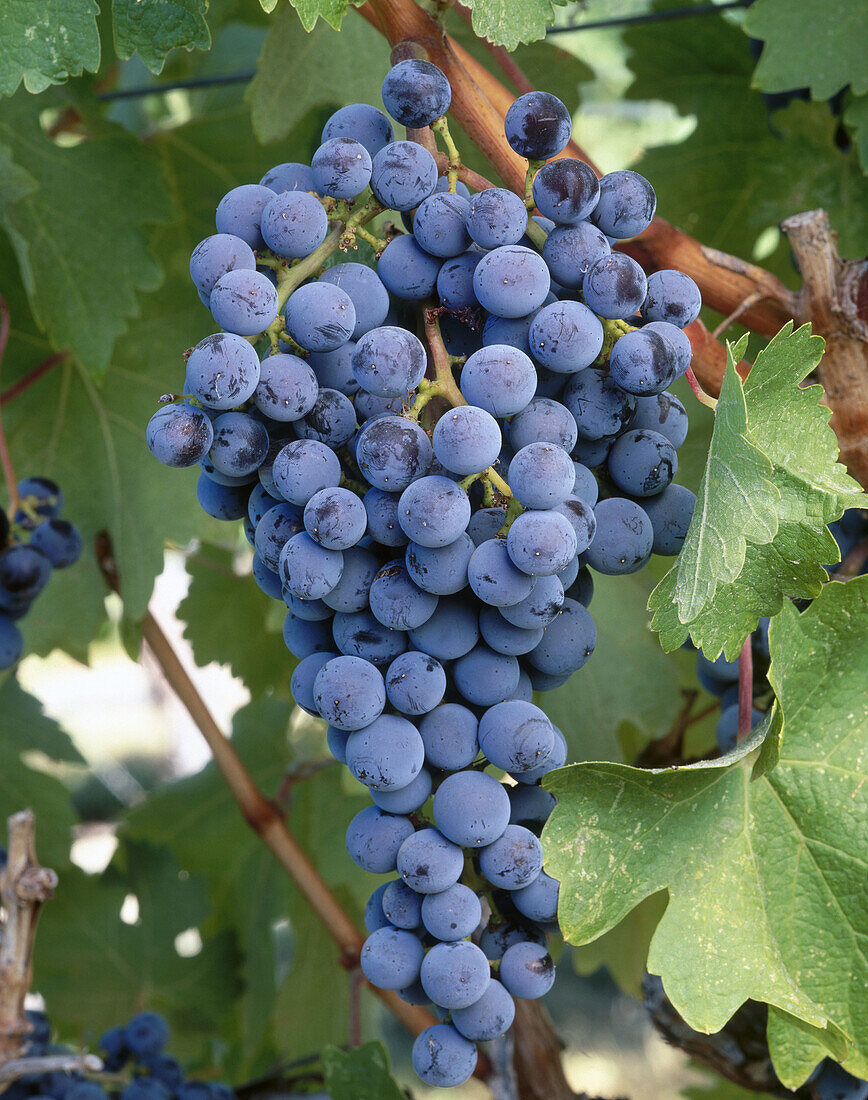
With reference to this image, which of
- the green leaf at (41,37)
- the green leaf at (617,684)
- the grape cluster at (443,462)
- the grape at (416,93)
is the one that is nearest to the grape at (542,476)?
the grape cluster at (443,462)

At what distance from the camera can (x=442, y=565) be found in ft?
1.62

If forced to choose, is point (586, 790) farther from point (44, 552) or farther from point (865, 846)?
point (44, 552)

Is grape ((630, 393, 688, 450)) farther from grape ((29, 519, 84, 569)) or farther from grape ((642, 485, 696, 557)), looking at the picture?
grape ((29, 519, 84, 569))

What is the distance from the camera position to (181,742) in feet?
12.7

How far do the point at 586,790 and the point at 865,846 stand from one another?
0.16 metres

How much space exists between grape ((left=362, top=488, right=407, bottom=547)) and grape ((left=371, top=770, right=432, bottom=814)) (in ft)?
0.42

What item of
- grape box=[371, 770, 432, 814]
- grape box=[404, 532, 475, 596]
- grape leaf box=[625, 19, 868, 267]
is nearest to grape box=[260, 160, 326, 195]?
grape box=[404, 532, 475, 596]

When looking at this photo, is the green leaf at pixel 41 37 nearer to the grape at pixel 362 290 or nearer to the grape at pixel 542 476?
the grape at pixel 362 290

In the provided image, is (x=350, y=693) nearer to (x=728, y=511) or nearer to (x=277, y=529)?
(x=277, y=529)

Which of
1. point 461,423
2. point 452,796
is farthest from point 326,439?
point 452,796

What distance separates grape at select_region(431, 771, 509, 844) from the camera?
20.5 inches

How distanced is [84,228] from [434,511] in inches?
29.0

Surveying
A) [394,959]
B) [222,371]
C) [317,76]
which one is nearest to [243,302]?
[222,371]

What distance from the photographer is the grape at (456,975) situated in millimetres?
517
